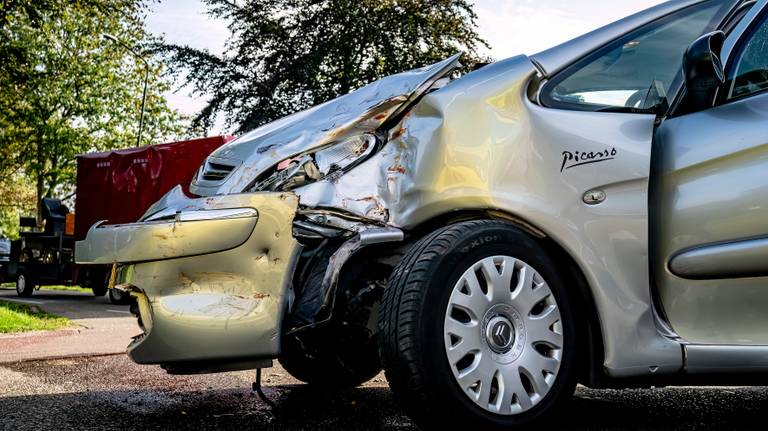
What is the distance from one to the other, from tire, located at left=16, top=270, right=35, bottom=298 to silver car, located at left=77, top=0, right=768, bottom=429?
15243mm

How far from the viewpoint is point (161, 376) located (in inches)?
194

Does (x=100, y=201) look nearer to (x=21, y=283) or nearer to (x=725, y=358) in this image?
(x=21, y=283)

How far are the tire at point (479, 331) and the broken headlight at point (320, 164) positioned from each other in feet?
2.36

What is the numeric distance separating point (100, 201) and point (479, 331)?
1242cm

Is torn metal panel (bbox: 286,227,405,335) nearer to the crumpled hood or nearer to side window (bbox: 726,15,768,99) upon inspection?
the crumpled hood

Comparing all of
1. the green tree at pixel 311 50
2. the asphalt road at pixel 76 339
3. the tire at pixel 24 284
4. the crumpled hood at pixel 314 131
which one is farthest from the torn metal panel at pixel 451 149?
the green tree at pixel 311 50

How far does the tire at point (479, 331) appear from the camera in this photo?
2.69m

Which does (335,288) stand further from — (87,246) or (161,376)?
(161,376)

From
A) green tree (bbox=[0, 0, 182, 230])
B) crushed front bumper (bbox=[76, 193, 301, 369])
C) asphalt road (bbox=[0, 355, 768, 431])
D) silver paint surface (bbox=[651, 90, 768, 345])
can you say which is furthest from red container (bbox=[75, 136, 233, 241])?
green tree (bbox=[0, 0, 182, 230])

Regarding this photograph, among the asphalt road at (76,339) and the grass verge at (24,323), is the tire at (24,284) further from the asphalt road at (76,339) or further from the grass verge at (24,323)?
the grass verge at (24,323)

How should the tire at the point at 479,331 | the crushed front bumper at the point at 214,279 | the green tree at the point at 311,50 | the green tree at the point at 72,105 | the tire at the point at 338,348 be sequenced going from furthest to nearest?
the green tree at the point at 72,105, the green tree at the point at 311,50, the tire at the point at 338,348, the crushed front bumper at the point at 214,279, the tire at the point at 479,331

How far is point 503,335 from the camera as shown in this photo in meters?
2.83

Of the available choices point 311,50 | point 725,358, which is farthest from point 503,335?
point 311,50

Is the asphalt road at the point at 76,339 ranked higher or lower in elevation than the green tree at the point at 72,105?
lower
